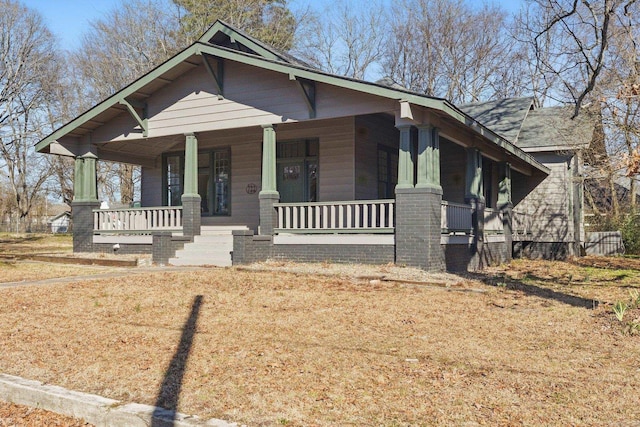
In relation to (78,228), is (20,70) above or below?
above

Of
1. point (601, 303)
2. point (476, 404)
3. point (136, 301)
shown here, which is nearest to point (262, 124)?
point (136, 301)

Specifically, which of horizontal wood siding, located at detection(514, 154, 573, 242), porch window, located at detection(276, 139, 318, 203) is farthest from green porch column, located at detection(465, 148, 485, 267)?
horizontal wood siding, located at detection(514, 154, 573, 242)

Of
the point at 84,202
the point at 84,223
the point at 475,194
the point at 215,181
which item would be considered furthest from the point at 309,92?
the point at 84,223

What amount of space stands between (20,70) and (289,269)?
1273 inches

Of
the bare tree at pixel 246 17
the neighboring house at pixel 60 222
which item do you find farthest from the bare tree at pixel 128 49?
the neighboring house at pixel 60 222

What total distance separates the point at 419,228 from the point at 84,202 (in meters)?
11.2

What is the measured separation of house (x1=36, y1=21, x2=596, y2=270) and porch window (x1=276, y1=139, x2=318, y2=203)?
3 cm

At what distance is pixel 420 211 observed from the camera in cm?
1272

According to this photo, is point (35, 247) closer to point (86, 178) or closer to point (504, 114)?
point (86, 178)

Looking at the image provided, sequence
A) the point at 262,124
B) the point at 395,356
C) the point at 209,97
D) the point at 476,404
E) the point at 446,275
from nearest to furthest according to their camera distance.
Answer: the point at 476,404
the point at 395,356
the point at 446,275
the point at 262,124
the point at 209,97

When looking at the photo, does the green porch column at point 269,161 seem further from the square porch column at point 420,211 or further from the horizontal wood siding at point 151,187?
the horizontal wood siding at point 151,187

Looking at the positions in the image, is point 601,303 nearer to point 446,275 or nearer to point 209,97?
point 446,275

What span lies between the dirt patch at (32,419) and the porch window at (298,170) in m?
12.3

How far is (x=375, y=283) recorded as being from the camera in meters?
10.8
